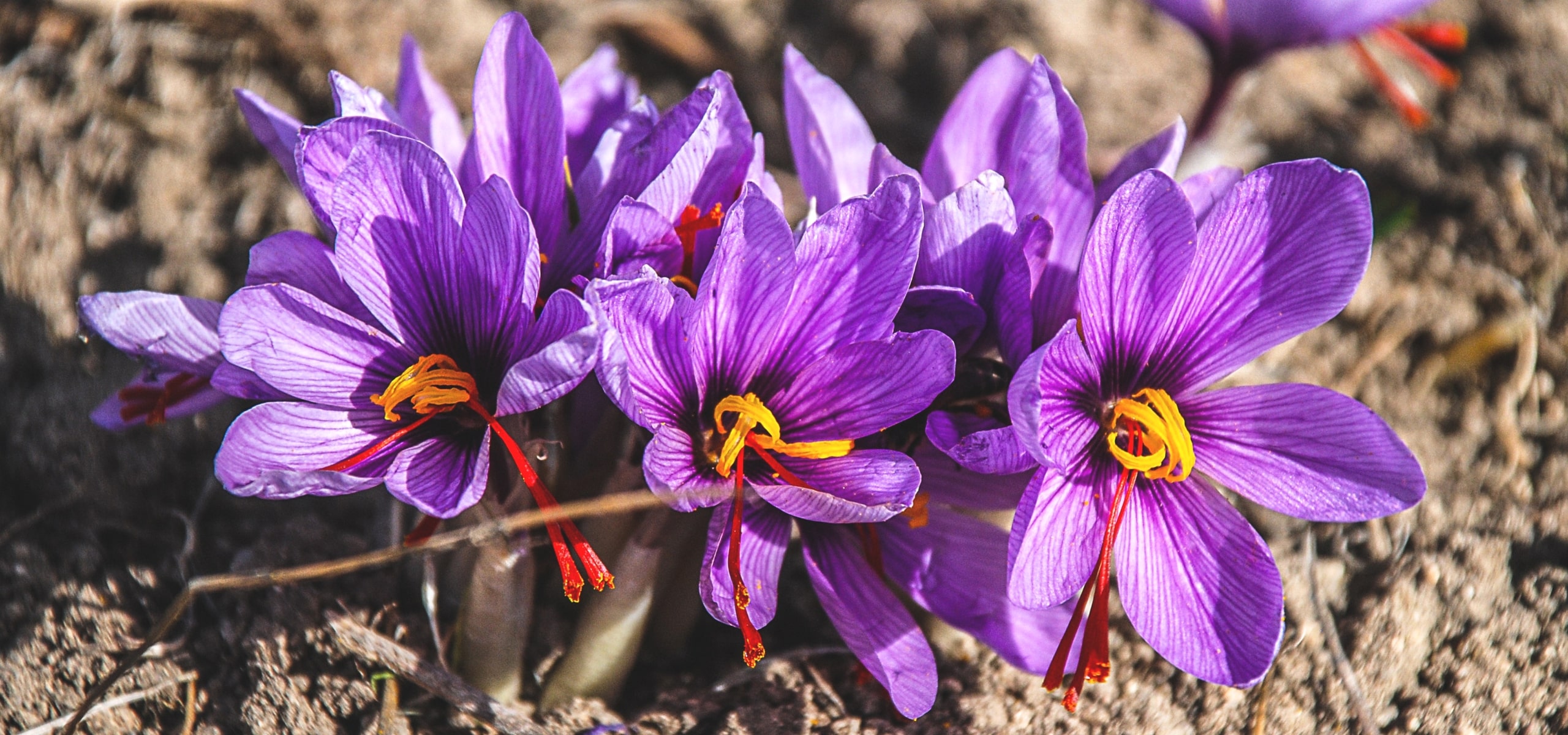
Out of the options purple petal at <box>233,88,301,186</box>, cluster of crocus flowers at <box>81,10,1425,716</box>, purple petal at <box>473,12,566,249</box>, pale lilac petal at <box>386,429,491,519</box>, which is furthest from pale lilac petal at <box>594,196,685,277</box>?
purple petal at <box>233,88,301,186</box>

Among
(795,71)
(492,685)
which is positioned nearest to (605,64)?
(795,71)

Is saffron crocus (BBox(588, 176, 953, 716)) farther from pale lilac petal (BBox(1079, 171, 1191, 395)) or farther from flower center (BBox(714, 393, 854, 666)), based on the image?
pale lilac petal (BBox(1079, 171, 1191, 395))

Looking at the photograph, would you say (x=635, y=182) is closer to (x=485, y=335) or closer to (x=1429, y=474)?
(x=485, y=335)

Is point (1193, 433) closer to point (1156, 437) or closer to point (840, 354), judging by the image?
point (1156, 437)

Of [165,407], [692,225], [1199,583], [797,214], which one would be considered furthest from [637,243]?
[797,214]

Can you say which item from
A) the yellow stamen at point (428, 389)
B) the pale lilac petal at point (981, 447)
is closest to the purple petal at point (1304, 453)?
the pale lilac petal at point (981, 447)

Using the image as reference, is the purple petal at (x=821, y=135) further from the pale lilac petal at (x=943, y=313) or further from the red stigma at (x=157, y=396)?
the red stigma at (x=157, y=396)

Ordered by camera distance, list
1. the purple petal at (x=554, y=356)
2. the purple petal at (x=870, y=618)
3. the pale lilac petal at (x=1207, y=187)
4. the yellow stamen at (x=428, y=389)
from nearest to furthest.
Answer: the purple petal at (x=554, y=356) < the yellow stamen at (x=428, y=389) < the purple petal at (x=870, y=618) < the pale lilac petal at (x=1207, y=187)
